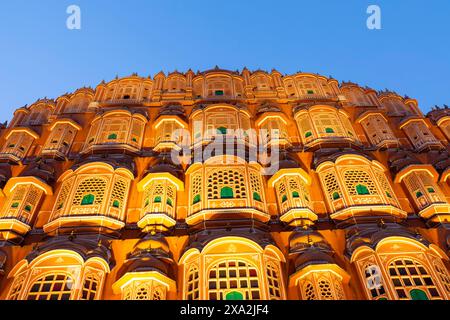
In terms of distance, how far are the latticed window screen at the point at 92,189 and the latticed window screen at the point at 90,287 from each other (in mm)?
4476

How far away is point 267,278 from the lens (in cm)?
1670

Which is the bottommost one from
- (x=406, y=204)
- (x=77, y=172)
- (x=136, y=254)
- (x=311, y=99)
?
(x=136, y=254)

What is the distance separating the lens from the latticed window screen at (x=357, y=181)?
21.6 metres

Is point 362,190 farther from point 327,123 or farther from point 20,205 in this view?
point 20,205

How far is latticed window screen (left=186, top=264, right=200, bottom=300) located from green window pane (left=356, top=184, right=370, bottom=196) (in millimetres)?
9500

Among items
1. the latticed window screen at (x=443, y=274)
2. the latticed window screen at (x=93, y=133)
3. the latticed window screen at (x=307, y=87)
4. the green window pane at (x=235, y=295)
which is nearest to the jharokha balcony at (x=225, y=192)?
the green window pane at (x=235, y=295)

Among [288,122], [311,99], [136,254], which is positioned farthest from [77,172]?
[311,99]

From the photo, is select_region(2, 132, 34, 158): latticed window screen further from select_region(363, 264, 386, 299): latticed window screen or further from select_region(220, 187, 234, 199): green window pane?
select_region(363, 264, 386, 299): latticed window screen

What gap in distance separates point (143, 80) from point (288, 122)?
12591 mm

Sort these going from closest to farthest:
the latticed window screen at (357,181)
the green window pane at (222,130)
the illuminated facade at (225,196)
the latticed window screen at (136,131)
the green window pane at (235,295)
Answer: the green window pane at (235,295)
the illuminated facade at (225,196)
the latticed window screen at (357,181)
the green window pane at (222,130)
the latticed window screen at (136,131)

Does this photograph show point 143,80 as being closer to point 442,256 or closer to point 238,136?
point 238,136

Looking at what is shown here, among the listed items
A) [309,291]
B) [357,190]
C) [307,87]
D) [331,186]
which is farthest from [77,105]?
[309,291]

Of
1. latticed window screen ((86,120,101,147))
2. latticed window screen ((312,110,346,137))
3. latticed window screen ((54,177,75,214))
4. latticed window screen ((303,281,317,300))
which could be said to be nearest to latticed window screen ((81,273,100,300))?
latticed window screen ((54,177,75,214))

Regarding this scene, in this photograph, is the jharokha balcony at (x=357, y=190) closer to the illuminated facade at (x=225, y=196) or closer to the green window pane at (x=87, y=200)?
the illuminated facade at (x=225, y=196)
